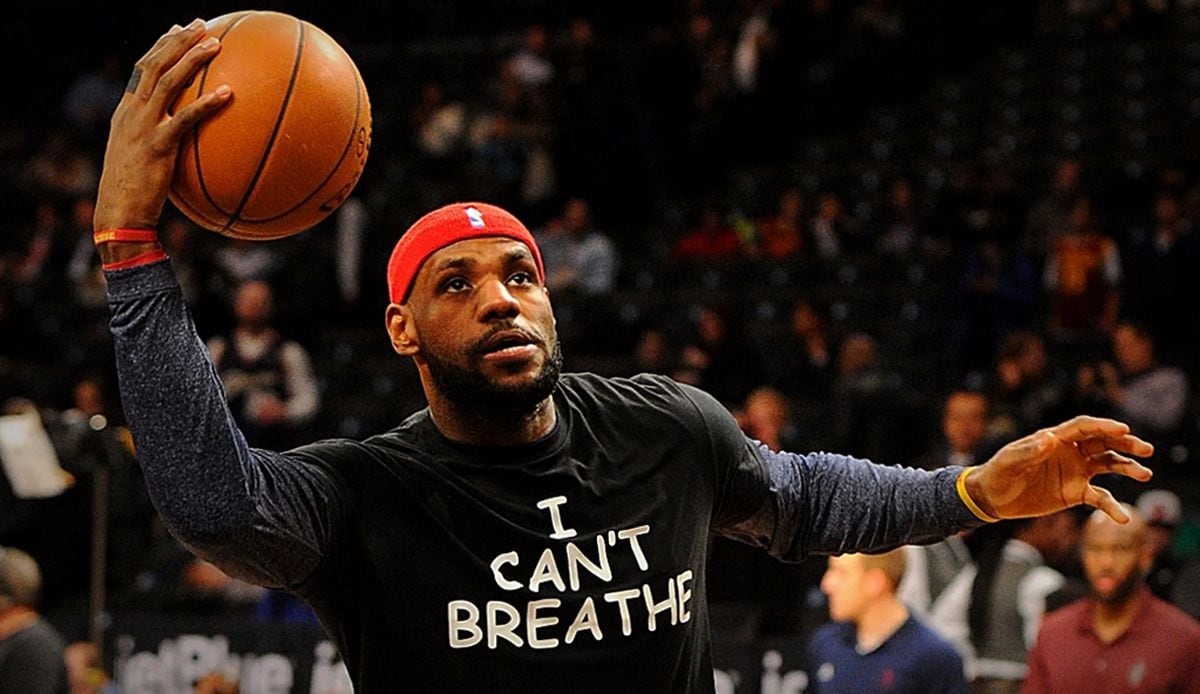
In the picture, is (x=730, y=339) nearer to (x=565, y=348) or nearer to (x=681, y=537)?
(x=565, y=348)

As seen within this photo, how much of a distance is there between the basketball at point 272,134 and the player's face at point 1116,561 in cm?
411

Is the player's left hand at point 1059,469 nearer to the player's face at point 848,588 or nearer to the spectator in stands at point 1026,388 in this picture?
the player's face at point 848,588

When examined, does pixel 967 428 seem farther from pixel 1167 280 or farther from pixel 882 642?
pixel 1167 280

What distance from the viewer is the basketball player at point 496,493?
261cm

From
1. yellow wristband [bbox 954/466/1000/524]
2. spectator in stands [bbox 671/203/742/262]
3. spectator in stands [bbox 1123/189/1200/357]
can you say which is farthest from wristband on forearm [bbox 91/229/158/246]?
spectator in stands [bbox 671/203/742/262]

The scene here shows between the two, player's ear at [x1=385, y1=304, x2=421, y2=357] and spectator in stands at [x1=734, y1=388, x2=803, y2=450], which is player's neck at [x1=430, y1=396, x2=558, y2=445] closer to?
player's ear at [x1=385, y1=304, x2=421, y2=357]

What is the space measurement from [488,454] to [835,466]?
0.67m

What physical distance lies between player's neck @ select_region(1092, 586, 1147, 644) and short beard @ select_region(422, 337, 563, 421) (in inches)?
160

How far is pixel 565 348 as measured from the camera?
12.3 metres

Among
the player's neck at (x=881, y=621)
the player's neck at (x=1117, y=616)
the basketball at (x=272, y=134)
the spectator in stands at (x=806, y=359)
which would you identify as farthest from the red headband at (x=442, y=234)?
the spectator in stands at (x=806, y=359)

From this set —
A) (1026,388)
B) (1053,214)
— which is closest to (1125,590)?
(1026,388)

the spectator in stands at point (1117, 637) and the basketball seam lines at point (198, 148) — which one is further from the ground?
the basketball seam lines at point (198, 148)

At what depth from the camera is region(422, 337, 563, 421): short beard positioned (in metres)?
2.86

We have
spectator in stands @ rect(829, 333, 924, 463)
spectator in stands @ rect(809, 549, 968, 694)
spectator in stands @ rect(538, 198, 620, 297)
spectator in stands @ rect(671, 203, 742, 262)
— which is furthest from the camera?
spectator in stands @ rect(671, 203, 742, 262)
